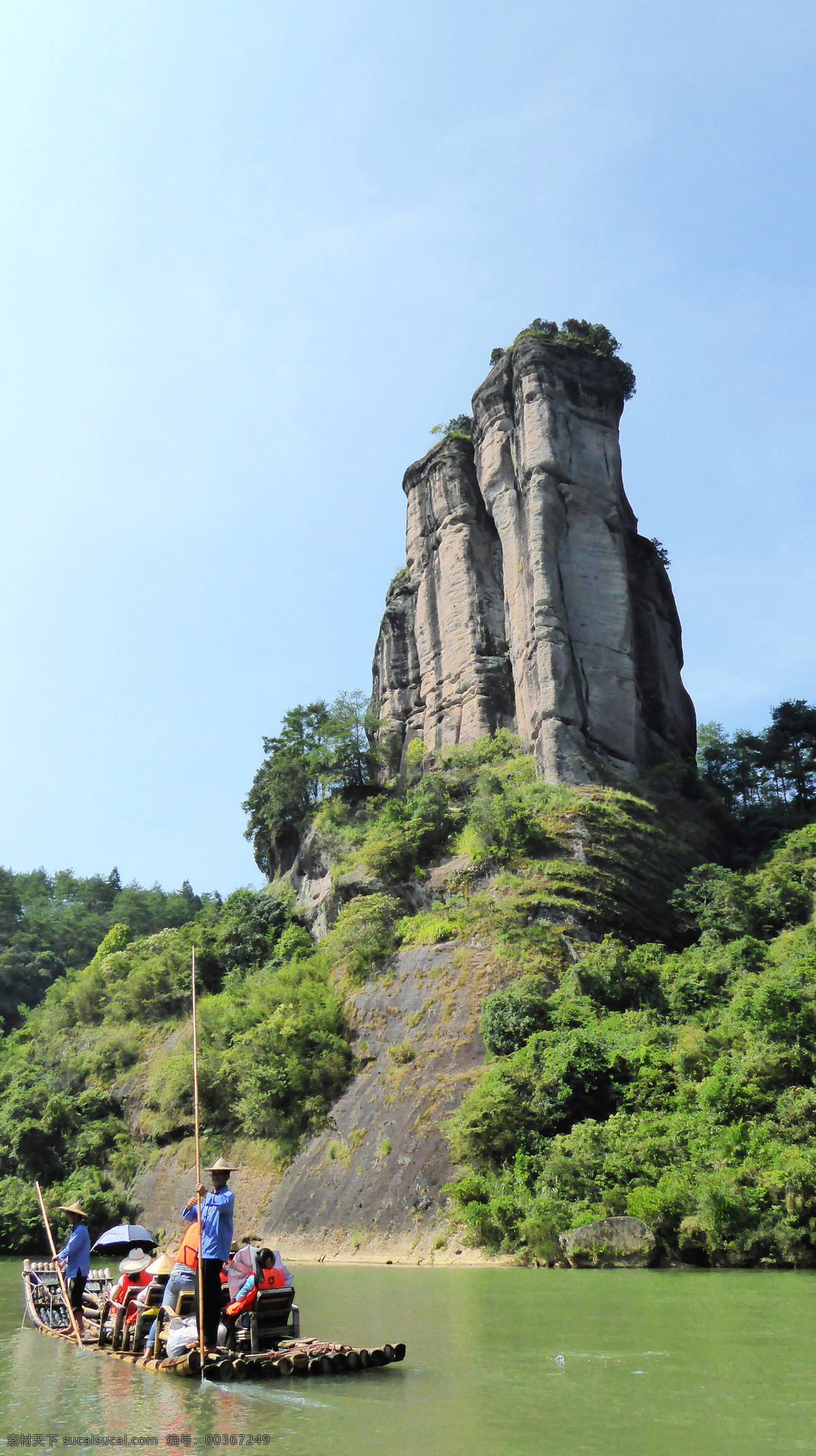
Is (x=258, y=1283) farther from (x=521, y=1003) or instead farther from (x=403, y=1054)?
(x=403, y=1054)

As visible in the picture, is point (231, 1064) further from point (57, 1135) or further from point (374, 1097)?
point (57, 1135)

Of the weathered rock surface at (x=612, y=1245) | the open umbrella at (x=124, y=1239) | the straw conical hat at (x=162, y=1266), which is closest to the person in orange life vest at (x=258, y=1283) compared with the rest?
the straw conical hat at (x=162, y=1266)

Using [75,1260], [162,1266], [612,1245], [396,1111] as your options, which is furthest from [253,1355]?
[396,1111]

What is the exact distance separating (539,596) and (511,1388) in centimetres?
3497

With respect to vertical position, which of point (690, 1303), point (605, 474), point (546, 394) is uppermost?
point (546, 394)

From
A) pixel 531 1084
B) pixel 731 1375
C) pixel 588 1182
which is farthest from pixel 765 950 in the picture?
pixel 731 1375

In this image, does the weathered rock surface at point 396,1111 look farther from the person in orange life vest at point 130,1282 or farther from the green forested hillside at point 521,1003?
the person in orange life vest at point 130,1282

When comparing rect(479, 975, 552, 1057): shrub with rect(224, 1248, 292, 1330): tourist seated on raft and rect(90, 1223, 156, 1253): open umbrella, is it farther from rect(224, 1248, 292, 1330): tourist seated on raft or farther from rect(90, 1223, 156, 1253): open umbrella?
rect(224, 1248, 292, 1330): tourist seated on raft

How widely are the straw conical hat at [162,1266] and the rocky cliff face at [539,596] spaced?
27492mm

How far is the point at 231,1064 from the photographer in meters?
34.2

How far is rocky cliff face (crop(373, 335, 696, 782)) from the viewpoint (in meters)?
41.0

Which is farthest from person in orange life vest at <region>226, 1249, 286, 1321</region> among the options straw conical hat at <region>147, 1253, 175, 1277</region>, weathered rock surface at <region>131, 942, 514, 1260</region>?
weathered rock surface at <region>131, 942, 514, 1260</region>

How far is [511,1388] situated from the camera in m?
8.59

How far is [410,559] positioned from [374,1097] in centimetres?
3074
